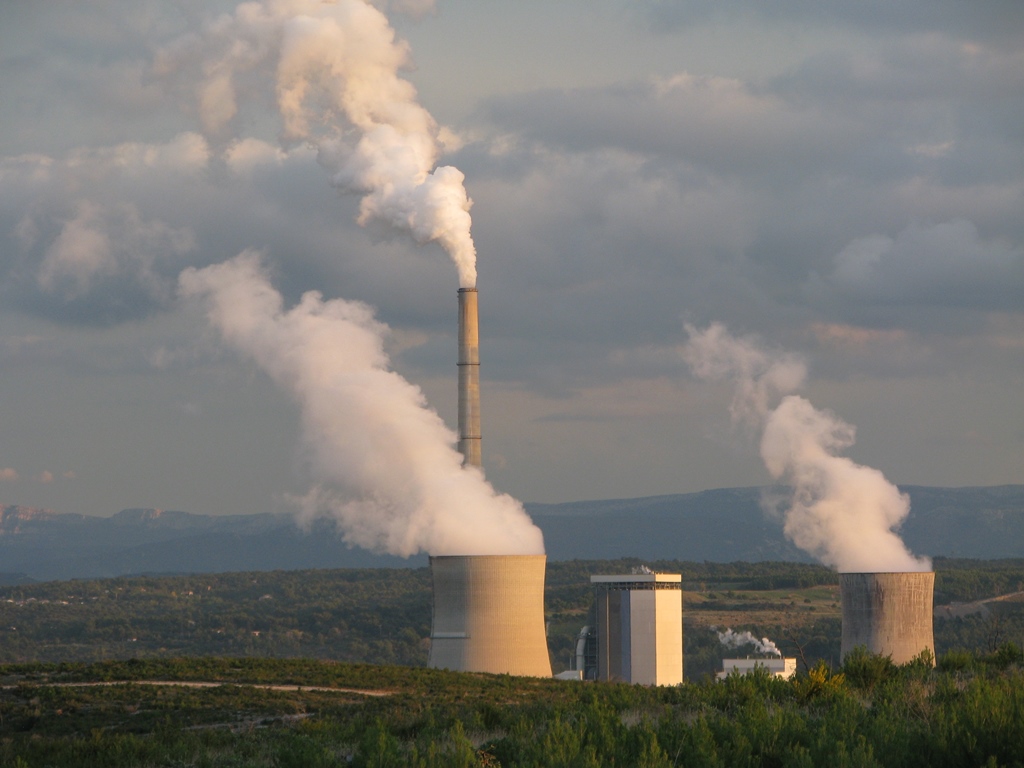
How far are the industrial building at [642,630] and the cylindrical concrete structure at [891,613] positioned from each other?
50.3 feet

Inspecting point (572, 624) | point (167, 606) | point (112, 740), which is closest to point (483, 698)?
point (112, 740)

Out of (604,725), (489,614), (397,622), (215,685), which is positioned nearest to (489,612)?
(489,614)

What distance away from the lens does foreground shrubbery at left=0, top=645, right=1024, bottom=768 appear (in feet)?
48.4

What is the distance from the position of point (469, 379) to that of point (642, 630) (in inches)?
624

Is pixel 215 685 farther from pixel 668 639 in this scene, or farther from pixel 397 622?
pixel 397 622

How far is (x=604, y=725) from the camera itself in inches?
662

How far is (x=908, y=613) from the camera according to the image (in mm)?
49750

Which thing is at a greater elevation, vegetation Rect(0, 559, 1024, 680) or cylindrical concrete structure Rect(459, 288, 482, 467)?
cylindrical concrete structure Rect(459, 288, 482, 467)

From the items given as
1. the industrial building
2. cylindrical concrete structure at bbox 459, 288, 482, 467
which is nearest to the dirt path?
cylindrical concrete structure at bbox 459, 288, 482, 467

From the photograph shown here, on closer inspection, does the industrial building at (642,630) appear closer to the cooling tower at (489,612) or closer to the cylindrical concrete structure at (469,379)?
the cylindrical concrete structure at (469,379)

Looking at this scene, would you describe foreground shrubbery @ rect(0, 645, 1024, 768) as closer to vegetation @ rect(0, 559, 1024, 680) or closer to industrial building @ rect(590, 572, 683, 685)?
industrial building @ rect(590, 572, 683, 685)

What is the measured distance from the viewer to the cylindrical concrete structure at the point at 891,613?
162ft

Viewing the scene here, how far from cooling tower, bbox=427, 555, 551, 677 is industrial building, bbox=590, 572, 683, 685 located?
19106 mm

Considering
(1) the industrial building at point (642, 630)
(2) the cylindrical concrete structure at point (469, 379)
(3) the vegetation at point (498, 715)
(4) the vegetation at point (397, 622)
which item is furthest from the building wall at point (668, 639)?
(4) the vegetation at point (397, 622)
